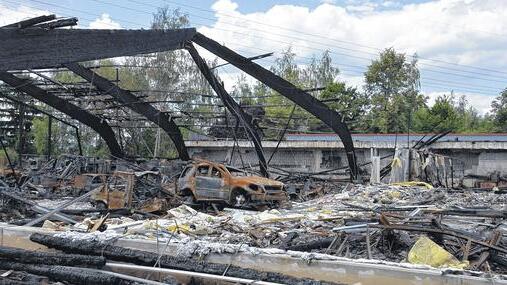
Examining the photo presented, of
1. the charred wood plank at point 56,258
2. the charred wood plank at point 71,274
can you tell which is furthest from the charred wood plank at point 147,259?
the charred wood plank at point 71,274

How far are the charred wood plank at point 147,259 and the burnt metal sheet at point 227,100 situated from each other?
13346mm

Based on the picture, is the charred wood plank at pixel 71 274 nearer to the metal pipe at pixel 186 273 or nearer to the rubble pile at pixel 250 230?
the rubble pile at pixel 250 230

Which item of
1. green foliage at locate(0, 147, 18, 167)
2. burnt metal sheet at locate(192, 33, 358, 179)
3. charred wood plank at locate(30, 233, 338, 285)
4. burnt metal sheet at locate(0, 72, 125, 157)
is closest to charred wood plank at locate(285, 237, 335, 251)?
charred wood plank at locate(30, 233, 338, 285)

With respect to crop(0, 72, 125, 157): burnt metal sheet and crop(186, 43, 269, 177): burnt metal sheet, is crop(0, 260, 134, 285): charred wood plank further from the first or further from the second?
crop(0, 72, 125, 157): burnt metal sheet

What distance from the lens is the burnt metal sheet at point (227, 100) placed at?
22812mm

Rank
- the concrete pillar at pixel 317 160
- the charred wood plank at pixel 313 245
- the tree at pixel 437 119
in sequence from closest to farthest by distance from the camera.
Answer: the charred wood plank at pixel 313 245 → the concrete pillar at pixel 317 160 → the tree at pixel 437 119

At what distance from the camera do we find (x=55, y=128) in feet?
173

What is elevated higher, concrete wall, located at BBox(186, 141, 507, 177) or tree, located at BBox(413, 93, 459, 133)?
tree, located at BBox(413, 93, 459, 133)

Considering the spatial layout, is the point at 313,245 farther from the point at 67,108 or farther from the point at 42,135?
the point at 42,135

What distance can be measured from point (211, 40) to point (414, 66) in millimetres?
38772

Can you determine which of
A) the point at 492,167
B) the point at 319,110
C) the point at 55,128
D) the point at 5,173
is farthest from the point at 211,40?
the point at 55,128

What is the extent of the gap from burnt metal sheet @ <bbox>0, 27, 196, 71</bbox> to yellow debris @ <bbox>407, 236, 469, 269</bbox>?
988cm

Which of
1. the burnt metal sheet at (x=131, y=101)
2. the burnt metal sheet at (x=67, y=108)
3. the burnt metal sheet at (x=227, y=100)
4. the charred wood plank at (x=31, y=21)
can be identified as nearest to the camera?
the charred wood plank at (x=31, y=21)

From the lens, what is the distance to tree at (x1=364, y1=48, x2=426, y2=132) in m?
53.1
